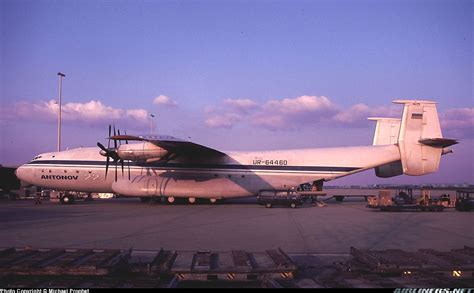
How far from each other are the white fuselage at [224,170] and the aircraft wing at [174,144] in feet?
4.06

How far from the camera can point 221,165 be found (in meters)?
32.4

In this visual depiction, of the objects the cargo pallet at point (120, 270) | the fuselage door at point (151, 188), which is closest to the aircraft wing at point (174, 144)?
the fuselage door at point (151, 188)

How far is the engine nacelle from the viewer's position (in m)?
29.0

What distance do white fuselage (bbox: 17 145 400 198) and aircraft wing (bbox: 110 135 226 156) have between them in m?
1.24

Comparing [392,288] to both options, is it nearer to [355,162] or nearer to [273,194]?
[273,194]

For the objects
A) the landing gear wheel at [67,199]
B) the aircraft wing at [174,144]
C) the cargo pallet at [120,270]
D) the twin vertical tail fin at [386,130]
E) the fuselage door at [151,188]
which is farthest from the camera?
the twin vertical tail fin at [386,130]

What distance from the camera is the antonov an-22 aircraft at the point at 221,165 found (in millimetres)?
29484

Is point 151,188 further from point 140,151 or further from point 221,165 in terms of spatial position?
point 221,165

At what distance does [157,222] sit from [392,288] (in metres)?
14.0

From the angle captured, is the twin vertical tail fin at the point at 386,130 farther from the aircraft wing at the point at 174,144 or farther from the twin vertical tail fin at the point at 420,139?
the aircraft wing at the point at 174,144

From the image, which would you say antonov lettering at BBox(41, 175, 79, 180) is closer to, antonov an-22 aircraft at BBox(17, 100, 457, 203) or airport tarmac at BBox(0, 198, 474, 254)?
antonov an-22 aircraft at BBox(17, 100, 457, 203)

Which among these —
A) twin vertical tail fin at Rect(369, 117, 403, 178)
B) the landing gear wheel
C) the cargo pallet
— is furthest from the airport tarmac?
twin vertical tail fin at Rect(369, 117, 403, 178)

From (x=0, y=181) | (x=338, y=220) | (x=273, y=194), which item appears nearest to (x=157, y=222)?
(x=338, y=220)

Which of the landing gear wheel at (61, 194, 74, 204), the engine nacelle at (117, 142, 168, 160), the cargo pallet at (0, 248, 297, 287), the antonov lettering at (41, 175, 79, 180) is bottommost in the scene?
the landing gear wheel at (61, 194, 74, 204)
